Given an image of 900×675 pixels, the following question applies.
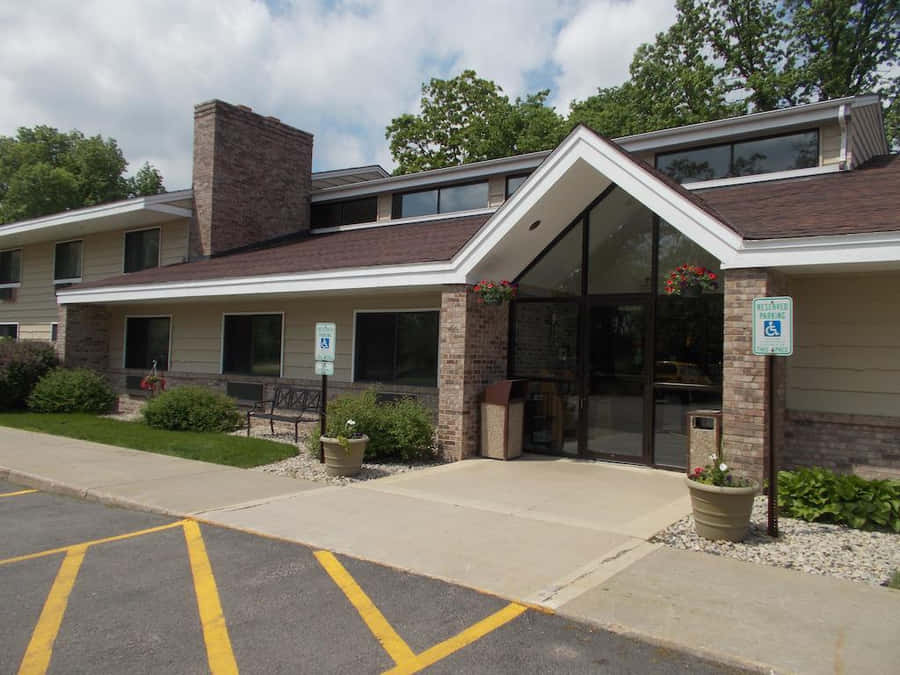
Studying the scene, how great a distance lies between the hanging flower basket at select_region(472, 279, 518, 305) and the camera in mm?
10180

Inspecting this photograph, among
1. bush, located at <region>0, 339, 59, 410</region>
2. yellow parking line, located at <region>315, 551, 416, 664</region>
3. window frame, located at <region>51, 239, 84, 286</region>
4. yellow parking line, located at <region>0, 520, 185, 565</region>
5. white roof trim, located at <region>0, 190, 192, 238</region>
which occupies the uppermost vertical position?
white roof trim, located at <region>0, 190, 192, 238</region>

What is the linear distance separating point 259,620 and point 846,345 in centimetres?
796

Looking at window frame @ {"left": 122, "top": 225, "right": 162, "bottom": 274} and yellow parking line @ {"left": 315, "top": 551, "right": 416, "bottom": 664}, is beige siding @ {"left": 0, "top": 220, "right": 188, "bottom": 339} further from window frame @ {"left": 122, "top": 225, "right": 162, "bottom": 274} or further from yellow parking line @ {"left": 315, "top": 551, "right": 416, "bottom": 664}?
yellow parking line @ {"left": 315, "top": 551, "right": 416, "bottom": 664}

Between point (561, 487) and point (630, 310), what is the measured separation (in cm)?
301

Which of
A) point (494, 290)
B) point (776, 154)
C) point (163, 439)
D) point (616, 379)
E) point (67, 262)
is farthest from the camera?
point (67, 262)

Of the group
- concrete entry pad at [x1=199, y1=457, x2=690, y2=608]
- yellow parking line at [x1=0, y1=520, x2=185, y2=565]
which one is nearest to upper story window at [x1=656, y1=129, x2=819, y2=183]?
concrete entry pad at [x1=199, y1=457, x2=690, y2=608]

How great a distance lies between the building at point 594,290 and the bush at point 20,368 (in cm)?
69

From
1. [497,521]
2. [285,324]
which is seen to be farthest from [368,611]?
[285,324]

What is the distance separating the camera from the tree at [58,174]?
4488 cm

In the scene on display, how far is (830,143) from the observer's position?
11344 mm

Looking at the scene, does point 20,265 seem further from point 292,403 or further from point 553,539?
point 553,539

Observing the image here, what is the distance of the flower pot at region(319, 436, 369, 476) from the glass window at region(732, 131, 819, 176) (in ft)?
27.8

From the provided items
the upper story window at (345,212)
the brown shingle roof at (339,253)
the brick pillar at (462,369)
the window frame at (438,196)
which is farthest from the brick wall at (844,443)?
the upper story window at (345,212)

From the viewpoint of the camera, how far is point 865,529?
679cm
